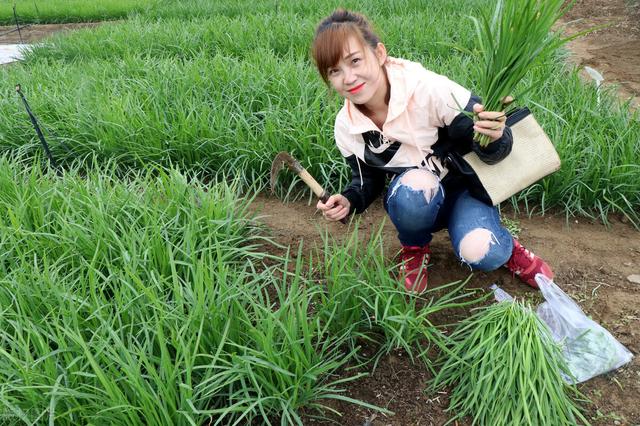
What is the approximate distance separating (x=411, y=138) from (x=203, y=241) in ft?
2.56

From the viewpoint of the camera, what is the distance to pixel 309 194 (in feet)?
8.04

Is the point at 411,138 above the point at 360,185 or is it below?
above

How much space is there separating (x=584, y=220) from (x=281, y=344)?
5.12ft

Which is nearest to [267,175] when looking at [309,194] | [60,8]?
[309,194]

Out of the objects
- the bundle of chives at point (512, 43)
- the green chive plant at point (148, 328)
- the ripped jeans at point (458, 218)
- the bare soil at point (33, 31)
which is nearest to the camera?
the green chive plant at point (148, 328)

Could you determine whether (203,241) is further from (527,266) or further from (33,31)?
(33,31)

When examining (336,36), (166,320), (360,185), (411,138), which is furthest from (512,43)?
(166,320)

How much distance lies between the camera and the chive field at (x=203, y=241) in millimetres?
1231

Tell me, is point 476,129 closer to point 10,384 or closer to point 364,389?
point 364,389

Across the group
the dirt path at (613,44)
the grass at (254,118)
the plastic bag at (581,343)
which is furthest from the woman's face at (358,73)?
the dirt path at (613,44)

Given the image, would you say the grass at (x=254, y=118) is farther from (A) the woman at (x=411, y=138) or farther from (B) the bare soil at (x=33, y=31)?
(B) the bare soil at (x=33, y=31)

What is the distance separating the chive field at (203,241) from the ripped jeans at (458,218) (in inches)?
5.2

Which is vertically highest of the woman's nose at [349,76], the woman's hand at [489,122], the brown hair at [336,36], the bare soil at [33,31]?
the brown hair at [336,36]

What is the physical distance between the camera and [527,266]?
1.68 metres
